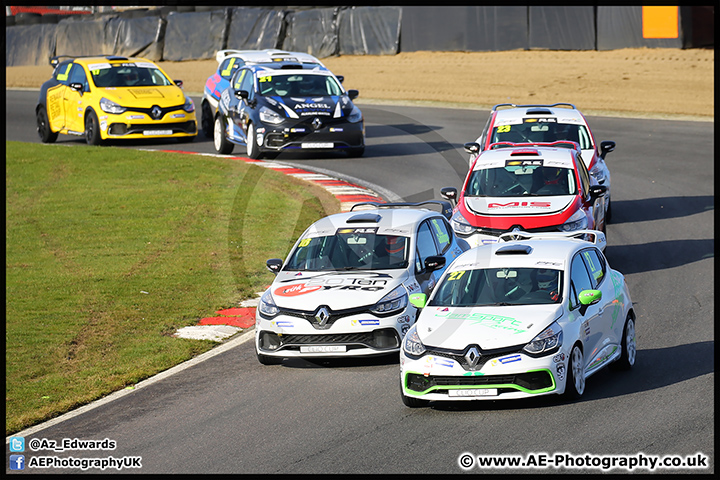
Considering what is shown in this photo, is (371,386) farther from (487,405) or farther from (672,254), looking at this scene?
(672,254)

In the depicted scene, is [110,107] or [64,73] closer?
[110,107]

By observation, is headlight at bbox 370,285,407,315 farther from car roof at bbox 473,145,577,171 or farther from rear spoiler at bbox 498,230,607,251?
car roof at bbox 473,145,577,171

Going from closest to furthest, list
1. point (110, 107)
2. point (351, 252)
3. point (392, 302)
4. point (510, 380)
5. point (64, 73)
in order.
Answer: point (510, 380) → point (392, 302) → point (351, 252) → point (110, 107) → point (64, 73)

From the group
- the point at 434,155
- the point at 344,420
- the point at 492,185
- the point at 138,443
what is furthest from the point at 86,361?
the point at 434,155

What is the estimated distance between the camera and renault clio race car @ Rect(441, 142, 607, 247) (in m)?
14.8

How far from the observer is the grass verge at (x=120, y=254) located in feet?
41.0

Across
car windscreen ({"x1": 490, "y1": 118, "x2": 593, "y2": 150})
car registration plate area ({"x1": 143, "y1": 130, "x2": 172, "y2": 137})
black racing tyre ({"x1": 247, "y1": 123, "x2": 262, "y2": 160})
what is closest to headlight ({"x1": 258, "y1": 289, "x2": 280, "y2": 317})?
car windscreen ({"x1": 490, "y1": 118, "x2": 593, "y2": 150})

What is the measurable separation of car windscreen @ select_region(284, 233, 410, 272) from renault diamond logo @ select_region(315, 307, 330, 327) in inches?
41.3

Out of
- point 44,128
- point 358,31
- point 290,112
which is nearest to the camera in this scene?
point 290,112

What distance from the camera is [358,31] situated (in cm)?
4269

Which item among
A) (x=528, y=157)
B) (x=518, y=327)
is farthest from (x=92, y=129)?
(x=518, y=327)

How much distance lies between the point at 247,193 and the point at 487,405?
12.6 metres

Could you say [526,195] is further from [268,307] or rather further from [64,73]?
[64,73]

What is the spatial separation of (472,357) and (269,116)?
583 inches
